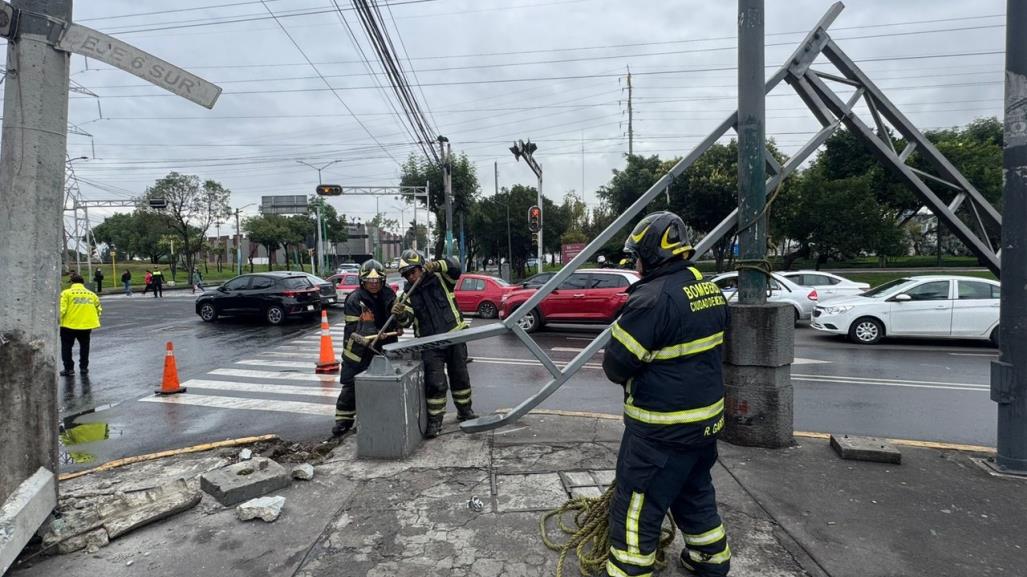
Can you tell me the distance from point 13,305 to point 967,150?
3773 cm

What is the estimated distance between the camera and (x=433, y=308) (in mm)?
5277

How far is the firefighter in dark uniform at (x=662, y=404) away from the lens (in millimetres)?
2557

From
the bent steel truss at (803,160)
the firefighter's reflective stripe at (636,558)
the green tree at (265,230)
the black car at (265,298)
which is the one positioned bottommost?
the firefighter's reflective stripe at (636,558)

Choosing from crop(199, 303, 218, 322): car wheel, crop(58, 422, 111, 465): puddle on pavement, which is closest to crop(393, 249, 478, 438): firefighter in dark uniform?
crop(58, 422, 111, 465): puddle on pavement

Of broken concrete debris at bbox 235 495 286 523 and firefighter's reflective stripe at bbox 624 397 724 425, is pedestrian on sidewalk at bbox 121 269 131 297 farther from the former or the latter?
firefighter's reflective stripe at bbox 624 397 724 425

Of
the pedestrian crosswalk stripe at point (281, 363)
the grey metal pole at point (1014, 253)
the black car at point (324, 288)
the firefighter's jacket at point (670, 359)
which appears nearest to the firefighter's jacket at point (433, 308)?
the firefighter's jacket at point (670, 359)

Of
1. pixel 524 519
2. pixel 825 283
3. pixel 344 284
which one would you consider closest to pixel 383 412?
pixel 524 519

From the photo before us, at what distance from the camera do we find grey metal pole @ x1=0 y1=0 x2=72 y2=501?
3154 mm

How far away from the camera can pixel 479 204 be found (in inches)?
1767

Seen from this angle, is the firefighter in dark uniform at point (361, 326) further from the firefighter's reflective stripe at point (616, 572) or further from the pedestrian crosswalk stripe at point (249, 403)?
the firefighter's reflective stripe at point (616, 572)

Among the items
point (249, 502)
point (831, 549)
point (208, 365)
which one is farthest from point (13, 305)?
point (208, 365)

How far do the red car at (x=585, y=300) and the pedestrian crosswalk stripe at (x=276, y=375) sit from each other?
5359mm

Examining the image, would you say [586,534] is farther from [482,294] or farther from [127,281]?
[127,281]

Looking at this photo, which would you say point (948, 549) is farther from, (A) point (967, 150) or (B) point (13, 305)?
(A) point (967, 150)
